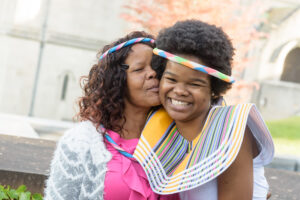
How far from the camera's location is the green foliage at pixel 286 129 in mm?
11586

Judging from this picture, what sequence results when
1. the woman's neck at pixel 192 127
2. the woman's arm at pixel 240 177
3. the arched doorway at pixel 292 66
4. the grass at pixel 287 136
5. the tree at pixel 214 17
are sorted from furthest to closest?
the arched doorway at pixel 292 66
the tree at pixel 214 17
the grass at pixel 287 136
the woman's neck at pixel 192 127
the woman's arm at pixel 240 177

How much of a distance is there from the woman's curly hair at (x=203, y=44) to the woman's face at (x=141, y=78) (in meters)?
0.28

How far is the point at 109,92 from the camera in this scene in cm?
267

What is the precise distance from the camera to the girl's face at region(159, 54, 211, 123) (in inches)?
86.8

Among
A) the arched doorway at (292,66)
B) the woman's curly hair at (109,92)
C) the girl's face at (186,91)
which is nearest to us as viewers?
the girl's face at (186,91)

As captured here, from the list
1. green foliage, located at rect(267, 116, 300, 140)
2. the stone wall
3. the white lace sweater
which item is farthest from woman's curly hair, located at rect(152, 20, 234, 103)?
the stone wall

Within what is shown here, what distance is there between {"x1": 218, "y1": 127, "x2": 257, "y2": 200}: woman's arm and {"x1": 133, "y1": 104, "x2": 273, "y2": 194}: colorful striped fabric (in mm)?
63

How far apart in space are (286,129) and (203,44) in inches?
427

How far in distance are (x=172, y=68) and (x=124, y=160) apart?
0.63 metres

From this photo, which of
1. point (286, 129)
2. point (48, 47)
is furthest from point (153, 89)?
point (48, 47)

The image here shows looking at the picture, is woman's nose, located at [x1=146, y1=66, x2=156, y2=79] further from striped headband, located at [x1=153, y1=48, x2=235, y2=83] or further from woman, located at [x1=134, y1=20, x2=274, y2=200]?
striped headband, located at [x1=153, y1=48, x2=235, y2=83]

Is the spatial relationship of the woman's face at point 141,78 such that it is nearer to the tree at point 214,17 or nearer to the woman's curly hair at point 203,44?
the woman's curly hair at point 203,44

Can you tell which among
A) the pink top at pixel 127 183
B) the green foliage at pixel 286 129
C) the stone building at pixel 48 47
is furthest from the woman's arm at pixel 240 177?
the stone building at pixel 48 47

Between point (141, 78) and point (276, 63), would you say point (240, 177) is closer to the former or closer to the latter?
point (141, 78)
